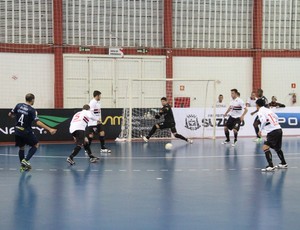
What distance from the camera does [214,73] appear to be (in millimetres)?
30391

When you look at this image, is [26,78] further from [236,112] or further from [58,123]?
[236,112]

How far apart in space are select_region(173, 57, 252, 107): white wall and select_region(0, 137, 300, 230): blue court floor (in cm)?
1286

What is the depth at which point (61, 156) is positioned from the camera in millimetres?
16781

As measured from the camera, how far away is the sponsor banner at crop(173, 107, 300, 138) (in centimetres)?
2403

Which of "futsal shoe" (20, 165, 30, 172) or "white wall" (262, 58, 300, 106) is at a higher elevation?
"white wall" (262, 58, 300, 106)

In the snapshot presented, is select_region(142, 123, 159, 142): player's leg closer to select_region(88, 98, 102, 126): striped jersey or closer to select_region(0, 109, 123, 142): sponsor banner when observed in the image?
select_region(0, 109, 123, 142): sponsor banner

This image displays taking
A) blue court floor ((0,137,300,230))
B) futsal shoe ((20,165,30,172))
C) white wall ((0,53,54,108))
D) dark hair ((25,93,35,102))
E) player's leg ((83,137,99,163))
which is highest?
white wall ((0,53,54,108))

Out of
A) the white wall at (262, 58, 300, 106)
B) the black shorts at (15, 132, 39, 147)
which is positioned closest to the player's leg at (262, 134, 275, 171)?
the black shorts at (15, 132, 39, 147)

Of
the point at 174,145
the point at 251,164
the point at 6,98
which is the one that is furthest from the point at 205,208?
the point at 6,98

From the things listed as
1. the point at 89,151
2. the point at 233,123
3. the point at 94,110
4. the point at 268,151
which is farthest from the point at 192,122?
the point at 268,151

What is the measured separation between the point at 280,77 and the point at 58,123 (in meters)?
15.2

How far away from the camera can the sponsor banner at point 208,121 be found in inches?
946

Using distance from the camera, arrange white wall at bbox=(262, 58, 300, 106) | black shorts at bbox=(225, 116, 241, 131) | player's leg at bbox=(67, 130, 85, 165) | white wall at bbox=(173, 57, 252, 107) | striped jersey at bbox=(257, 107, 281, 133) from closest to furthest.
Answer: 1. striped jersey at bbox=(257, 107, 281, 133)
2. player's leg at bbox=(67, 130, 85, 165)
3. black shorts at bbox=(225, 116, 241, 131)
4. white wall at bbox=(173, 57, 252, 107)
5. white wall at bbox=(262, 58, 300, 106)

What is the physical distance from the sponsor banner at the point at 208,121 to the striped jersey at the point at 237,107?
3287 millimetres
